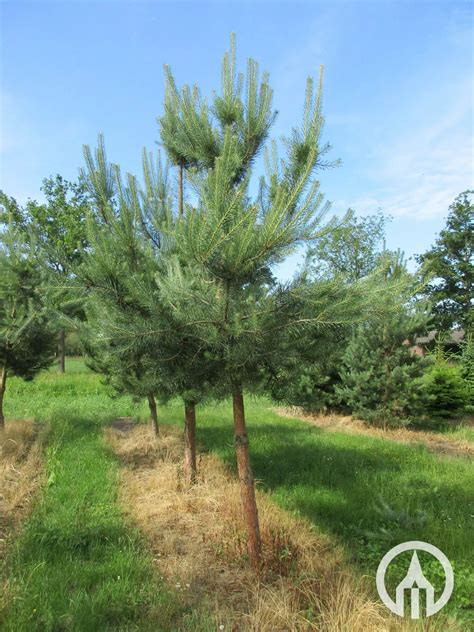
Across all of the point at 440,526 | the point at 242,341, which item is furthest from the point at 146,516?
the point at 440,526

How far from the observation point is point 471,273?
32906 millimetres

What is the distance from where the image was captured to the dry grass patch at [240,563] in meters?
2.73

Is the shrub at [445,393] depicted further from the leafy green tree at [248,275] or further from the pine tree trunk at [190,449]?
the leafy green tree at [248,275]

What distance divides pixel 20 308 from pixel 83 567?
16.7 feet

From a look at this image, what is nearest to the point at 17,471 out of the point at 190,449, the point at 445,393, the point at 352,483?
the point at 190,449

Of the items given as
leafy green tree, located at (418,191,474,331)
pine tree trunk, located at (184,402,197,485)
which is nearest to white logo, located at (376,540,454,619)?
pine tree trunk, located at (184,402,197,485)

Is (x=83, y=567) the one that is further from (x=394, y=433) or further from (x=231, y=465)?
(x=394, y=433)

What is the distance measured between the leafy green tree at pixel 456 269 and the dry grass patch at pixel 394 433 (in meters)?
24.8

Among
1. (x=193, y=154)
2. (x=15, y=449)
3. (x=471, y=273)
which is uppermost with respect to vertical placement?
(x=471, y=273)

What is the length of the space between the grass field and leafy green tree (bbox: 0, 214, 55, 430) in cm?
154

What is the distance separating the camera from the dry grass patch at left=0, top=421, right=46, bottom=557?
4531 millimetres

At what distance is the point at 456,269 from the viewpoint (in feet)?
111

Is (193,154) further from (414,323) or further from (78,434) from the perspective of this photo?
(414,323)

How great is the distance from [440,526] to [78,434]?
630cm
